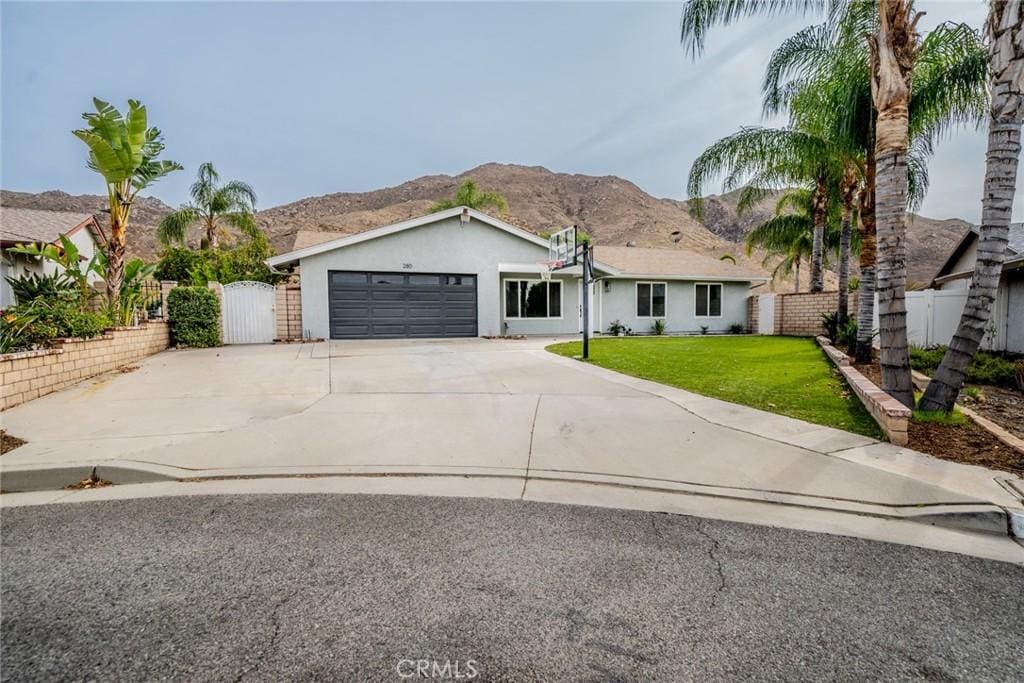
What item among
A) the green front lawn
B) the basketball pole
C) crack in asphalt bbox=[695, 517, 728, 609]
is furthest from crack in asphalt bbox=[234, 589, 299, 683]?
the basketball pole

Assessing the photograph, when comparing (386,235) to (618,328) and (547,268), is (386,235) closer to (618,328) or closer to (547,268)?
(547,268)

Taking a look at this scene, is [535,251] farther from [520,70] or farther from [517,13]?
[520,70]

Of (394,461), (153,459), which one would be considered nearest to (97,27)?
(153,459)

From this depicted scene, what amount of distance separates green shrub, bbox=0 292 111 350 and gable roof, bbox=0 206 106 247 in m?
5.01

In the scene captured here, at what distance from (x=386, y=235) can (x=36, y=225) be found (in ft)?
39.1

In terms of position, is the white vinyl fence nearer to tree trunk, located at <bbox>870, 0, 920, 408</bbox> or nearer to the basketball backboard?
tree trunk, located at <bbox>870, 0, 920, 408</bbox>

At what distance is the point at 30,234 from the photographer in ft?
47.0

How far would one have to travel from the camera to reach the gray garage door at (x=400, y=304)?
55.0ft

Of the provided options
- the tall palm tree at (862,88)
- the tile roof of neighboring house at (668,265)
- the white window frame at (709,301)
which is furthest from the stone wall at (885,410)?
the white window frame at (709,301)

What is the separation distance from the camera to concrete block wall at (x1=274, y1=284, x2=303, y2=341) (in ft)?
53.0

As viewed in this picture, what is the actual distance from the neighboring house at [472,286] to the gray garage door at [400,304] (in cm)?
4

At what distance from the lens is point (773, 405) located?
675 centimetres

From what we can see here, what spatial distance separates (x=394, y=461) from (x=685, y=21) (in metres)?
9.36

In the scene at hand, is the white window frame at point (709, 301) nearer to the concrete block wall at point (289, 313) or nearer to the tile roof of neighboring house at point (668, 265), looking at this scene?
the tile roof of neighboring house at point (668, 265)
